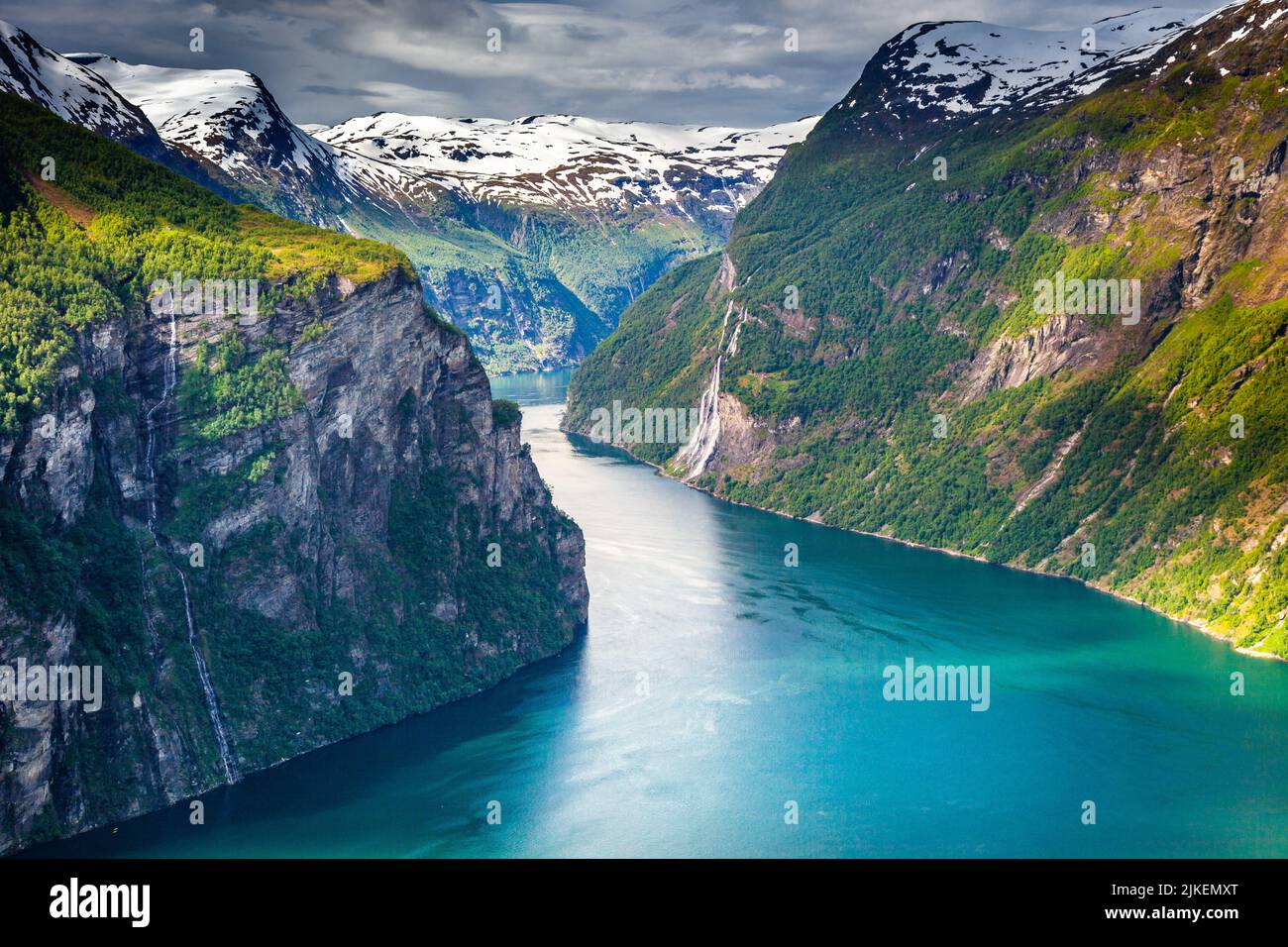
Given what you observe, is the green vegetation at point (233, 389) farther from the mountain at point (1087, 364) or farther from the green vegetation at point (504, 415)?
the mountain at point (1087, 364)

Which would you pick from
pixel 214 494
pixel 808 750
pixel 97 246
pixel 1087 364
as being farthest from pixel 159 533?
pixel 1087 364

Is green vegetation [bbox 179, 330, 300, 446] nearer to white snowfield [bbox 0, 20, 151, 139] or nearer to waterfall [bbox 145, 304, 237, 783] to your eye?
waterfall [bbox 145, 304, 237, 783]

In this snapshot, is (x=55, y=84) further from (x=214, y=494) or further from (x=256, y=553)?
(x=256, y=553)

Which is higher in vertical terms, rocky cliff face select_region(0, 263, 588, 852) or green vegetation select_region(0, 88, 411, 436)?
green vegetation select_region(0, 88, 411, 436)

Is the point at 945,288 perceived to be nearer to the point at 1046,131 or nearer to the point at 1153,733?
the point at 1046,131

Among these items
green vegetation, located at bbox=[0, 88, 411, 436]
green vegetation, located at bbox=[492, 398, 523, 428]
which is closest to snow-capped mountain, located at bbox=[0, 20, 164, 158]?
green vegetation, located at bbox=[0, 88, 411, 436]

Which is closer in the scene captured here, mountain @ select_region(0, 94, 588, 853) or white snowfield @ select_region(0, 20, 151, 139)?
mountain @ select_region(0, 94, 588, 853)
